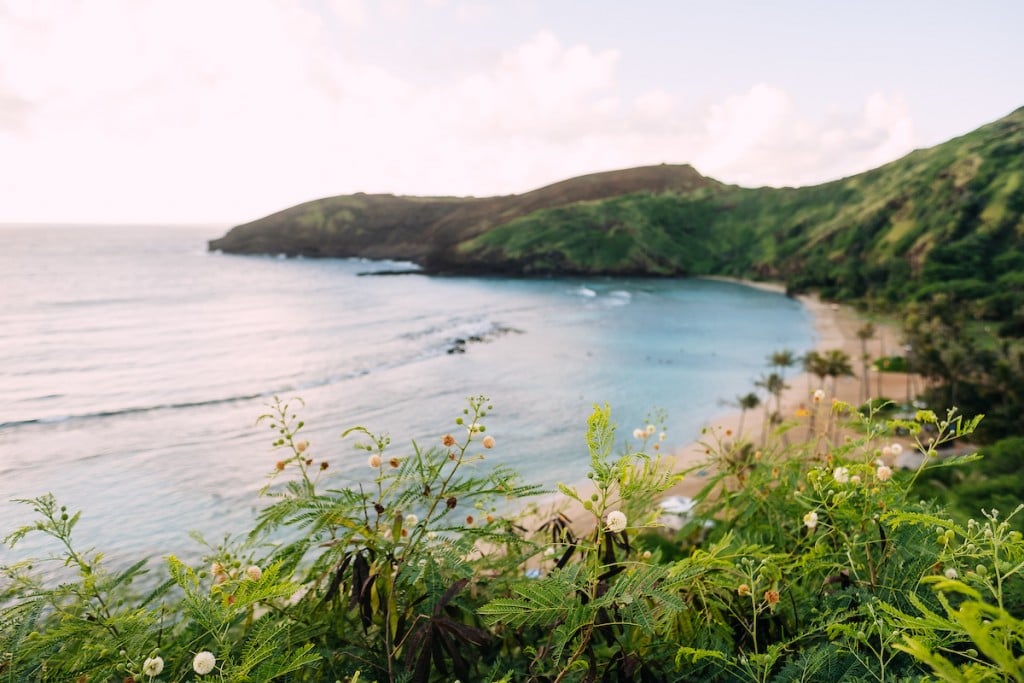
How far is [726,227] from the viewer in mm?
132500

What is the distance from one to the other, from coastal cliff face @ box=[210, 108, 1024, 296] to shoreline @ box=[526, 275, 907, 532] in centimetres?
1198

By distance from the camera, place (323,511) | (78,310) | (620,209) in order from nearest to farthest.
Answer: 1. (323,511)
2. (78,310)
3. (620,209)

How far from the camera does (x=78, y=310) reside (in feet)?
130

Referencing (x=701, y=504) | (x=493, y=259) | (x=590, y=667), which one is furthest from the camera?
(x=493, y=259)

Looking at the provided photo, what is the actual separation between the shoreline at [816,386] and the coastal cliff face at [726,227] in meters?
12.0

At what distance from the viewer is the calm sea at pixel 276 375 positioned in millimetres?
10219

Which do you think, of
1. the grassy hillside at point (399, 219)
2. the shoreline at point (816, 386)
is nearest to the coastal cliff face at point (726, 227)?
the grassy hillside at point (399, 219)

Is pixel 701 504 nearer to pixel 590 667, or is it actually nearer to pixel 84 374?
pixel 590 667

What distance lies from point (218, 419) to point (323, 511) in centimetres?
2344

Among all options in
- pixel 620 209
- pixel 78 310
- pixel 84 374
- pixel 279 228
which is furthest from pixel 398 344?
pixel 279 228

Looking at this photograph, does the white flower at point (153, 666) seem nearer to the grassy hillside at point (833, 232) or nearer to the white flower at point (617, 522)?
the white flower at point (617, 522)

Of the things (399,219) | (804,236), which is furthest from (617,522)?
(399,219)

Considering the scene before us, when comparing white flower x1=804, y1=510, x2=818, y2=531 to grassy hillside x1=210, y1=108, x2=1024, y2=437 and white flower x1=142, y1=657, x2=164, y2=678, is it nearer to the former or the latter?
white flower x1=142, y1=657, x2=164, y2=678

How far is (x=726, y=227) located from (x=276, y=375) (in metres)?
124
